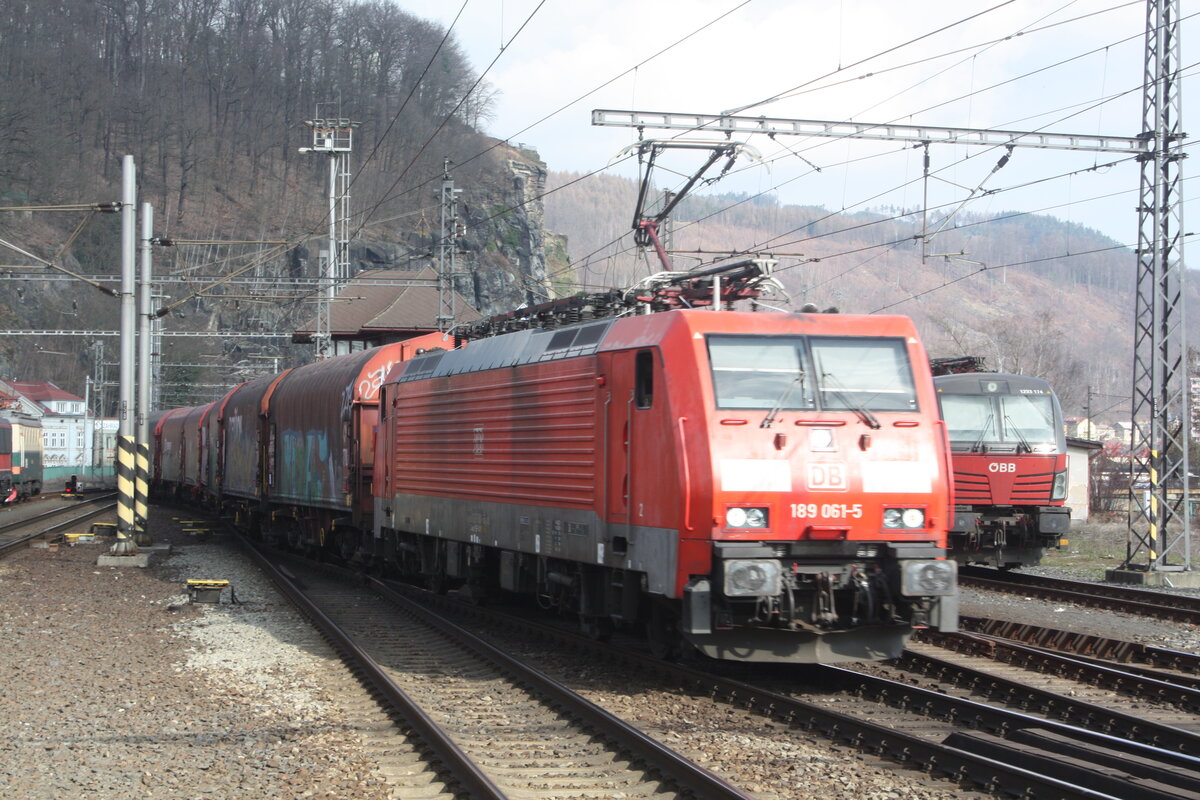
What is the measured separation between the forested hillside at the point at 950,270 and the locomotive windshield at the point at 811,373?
5901cm

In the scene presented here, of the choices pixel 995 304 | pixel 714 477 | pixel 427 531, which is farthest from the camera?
pixel 995 304

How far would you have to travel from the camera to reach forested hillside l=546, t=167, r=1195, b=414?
94.6 m

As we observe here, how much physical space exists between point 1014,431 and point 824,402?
36.3ft

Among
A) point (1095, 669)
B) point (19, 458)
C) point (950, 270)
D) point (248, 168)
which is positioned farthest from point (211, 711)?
point (950, 270)

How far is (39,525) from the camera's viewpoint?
33156 mm

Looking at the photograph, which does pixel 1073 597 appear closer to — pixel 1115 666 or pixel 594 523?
pixel 1115 666

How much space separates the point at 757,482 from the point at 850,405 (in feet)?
3.73

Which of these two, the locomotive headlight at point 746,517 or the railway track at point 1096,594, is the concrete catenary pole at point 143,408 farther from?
the locomotive headlight at point 746,517

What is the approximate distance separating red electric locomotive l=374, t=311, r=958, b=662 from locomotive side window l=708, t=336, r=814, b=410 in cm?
1

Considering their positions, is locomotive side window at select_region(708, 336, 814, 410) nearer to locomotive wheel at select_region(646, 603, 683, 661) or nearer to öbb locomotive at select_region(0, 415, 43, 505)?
locomotive wheel at select_region(646, 603, 683, 661)

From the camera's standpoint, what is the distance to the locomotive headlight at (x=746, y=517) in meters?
9.14

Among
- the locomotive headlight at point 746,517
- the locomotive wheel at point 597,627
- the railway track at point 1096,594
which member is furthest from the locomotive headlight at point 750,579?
the railway track at point 1096,594

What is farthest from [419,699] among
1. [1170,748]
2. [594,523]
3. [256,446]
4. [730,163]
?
[256,446]

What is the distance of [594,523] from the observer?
1088cm
